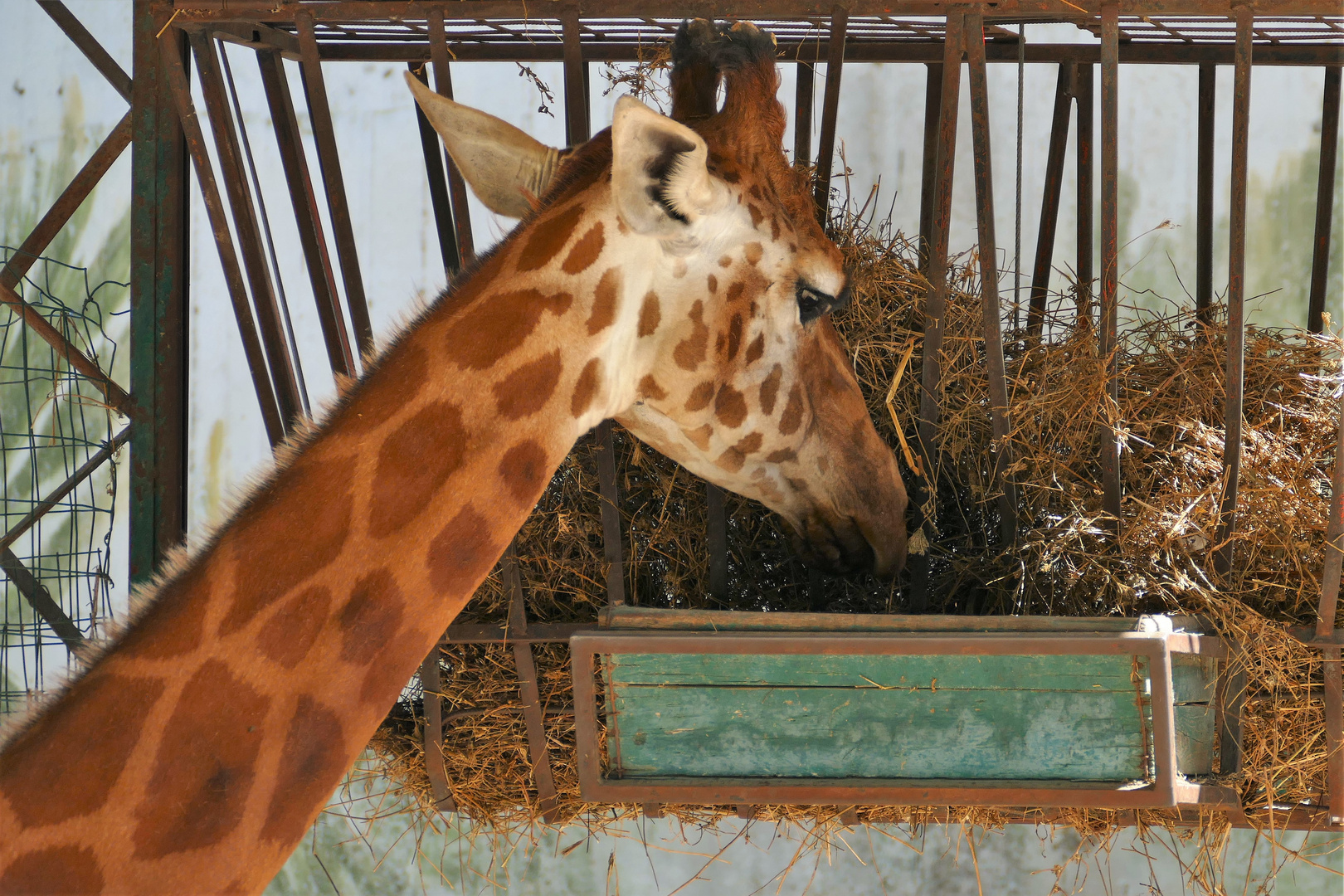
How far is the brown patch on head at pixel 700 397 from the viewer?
6.27 feet

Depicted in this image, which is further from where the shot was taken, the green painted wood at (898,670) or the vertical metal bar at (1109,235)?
the vertical metal bar at (1109,235)

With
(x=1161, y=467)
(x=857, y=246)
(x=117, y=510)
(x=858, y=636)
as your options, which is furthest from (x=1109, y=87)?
(x=117, y=510)

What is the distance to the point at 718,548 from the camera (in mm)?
2250

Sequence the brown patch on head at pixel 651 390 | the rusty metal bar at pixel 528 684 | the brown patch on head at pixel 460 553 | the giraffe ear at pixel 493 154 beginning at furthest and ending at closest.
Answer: the rusty metal bar at pixel 528 684 → the giraffe ear at pixel 493 154 → the brown patch on head at pixel 651 390 → the brown patch on head at pixel 460 553

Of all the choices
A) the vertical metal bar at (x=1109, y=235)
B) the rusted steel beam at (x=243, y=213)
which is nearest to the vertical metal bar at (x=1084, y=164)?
the vertical metal bar at (x=1109, y=235)

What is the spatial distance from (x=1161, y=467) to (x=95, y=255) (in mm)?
6080

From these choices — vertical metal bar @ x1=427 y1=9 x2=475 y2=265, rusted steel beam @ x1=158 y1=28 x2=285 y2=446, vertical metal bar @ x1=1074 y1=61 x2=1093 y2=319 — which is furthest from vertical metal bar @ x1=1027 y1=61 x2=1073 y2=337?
rusted steel beam @ x1=158 y1=28 x2=285 y2=446

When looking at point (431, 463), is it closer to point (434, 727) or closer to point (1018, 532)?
point (434, 727)

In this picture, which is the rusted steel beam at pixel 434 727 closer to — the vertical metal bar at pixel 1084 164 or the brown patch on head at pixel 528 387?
the brown patch on head at pixel 528 387

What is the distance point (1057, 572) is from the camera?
7.11ft

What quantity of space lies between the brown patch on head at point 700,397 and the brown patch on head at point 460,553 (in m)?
0.43

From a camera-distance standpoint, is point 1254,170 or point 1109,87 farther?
point 1254,170

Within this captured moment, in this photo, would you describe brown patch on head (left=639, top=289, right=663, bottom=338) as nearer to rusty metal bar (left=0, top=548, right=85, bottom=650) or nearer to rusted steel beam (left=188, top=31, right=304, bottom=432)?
Result: rusted steel beam (left=188, top=31, right=304, bottom=432)

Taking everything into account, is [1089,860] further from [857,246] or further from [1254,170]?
[857,246]
